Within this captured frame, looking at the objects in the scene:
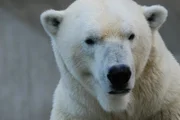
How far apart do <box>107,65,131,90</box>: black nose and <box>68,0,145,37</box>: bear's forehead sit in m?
0.19

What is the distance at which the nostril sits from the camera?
3.49m

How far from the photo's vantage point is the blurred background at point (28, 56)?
552 cm

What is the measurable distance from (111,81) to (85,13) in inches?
14.7

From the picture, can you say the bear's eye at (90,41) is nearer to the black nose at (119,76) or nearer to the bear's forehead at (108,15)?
the bear's forehead at (108,15)

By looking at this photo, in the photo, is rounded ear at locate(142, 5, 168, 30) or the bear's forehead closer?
the bear's forehead

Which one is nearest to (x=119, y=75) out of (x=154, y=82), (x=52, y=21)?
(x=154, y=82)

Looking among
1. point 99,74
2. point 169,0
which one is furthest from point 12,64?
point 99,74

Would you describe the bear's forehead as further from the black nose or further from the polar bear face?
the black nose

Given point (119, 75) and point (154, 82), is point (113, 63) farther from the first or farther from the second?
point (154, 82)

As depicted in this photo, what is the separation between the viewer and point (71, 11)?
3.84m

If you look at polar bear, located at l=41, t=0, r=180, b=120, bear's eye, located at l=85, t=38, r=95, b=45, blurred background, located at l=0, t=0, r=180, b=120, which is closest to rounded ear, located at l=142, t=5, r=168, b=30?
polar bear, located at l=41, t=0, r=180, b=120

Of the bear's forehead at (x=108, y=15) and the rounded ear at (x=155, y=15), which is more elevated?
the bear's forehead at (x=108, y=15)

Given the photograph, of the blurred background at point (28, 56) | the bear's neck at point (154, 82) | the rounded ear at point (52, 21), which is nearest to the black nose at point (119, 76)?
the bear's neck at point (154, 82)

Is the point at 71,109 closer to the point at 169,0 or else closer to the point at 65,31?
the point at 65,31
